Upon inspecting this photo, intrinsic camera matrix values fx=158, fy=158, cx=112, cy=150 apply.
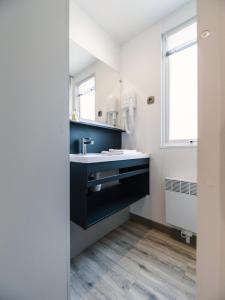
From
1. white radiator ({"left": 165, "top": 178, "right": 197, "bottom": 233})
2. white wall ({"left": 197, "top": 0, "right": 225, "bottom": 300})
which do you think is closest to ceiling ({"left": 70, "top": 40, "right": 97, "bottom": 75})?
white wall ({"left": 197, "top": 0, "right": 225, "bottom": 300})

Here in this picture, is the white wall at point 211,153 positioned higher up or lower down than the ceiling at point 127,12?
lower down

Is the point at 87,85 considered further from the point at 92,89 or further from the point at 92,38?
the point at 92,38

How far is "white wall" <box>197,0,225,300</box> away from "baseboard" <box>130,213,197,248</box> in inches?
39.2

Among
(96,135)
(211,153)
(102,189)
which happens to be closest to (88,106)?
(96,135)

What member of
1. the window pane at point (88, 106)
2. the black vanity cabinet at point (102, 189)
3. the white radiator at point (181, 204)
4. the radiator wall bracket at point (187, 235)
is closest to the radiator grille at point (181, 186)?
the white radiator at point (181, 204)

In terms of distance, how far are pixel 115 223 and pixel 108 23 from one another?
260 cm

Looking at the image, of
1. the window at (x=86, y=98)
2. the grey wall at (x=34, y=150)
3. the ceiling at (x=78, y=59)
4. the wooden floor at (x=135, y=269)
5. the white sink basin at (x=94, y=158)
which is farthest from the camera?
the window at (x=86, y=98)

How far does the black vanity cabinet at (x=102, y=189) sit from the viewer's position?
1279mm

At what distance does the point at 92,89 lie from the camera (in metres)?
2.06

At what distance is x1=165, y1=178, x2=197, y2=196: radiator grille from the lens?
165cm

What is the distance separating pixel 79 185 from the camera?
51.1 inches

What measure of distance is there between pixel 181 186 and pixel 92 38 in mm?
2070

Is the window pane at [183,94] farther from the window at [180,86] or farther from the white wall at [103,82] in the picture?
the white wall at [103,82]

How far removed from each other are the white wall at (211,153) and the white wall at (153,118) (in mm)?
1038
